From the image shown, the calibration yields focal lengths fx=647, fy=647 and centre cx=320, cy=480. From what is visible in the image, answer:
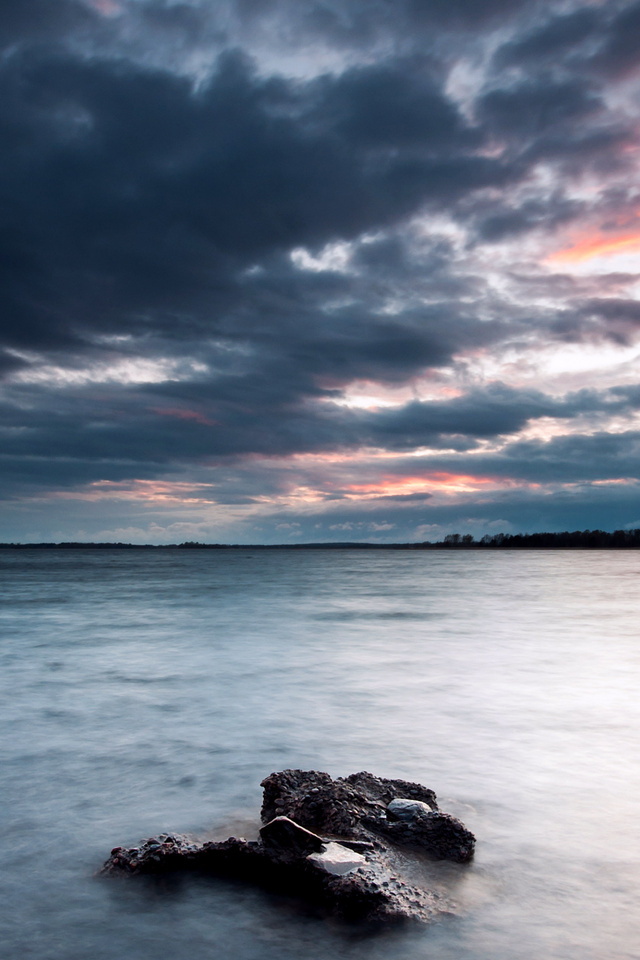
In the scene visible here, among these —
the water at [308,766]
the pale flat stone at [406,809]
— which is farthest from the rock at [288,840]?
the pale flat stone at [406,809]

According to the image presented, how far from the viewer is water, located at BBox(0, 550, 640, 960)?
9.69 feet

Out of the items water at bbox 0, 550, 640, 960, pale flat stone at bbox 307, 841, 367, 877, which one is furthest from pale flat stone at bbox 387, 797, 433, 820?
pale flat stone at bbox 307, 841, 367, 877

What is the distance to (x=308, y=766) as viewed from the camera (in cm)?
556

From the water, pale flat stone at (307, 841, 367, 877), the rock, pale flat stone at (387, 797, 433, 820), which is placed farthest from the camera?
pale flat stone at (387, 797, 433, 820)

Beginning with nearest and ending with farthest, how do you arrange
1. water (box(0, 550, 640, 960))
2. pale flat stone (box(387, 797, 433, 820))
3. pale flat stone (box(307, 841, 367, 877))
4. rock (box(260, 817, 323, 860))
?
water (box(0, 550, 640, 960)) < pale flat stone (box(307, 841, 367, 877)) < rock (box(260, 817, 323, 860)) < pale flat stone (box(387, 797, 433, 820))

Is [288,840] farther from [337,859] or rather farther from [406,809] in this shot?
[406,809]

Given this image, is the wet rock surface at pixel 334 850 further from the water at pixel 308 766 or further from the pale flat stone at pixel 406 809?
the water at pixel 308 766

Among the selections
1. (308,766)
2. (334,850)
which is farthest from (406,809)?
(308,766)

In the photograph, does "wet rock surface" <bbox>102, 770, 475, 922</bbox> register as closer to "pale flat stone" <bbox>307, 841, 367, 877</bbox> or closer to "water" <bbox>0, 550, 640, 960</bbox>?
"pale flat stone" <bbox>307, 841, 367, 877</bbox>

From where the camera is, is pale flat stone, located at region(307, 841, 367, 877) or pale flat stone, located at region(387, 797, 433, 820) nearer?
pale flat stone, located at region(307, 841, 367, 877)

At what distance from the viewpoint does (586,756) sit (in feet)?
18.6

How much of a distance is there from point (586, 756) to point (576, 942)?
3077 millimetres

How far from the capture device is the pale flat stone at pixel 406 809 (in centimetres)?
370

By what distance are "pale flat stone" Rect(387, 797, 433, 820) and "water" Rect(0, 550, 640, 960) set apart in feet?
1.19
